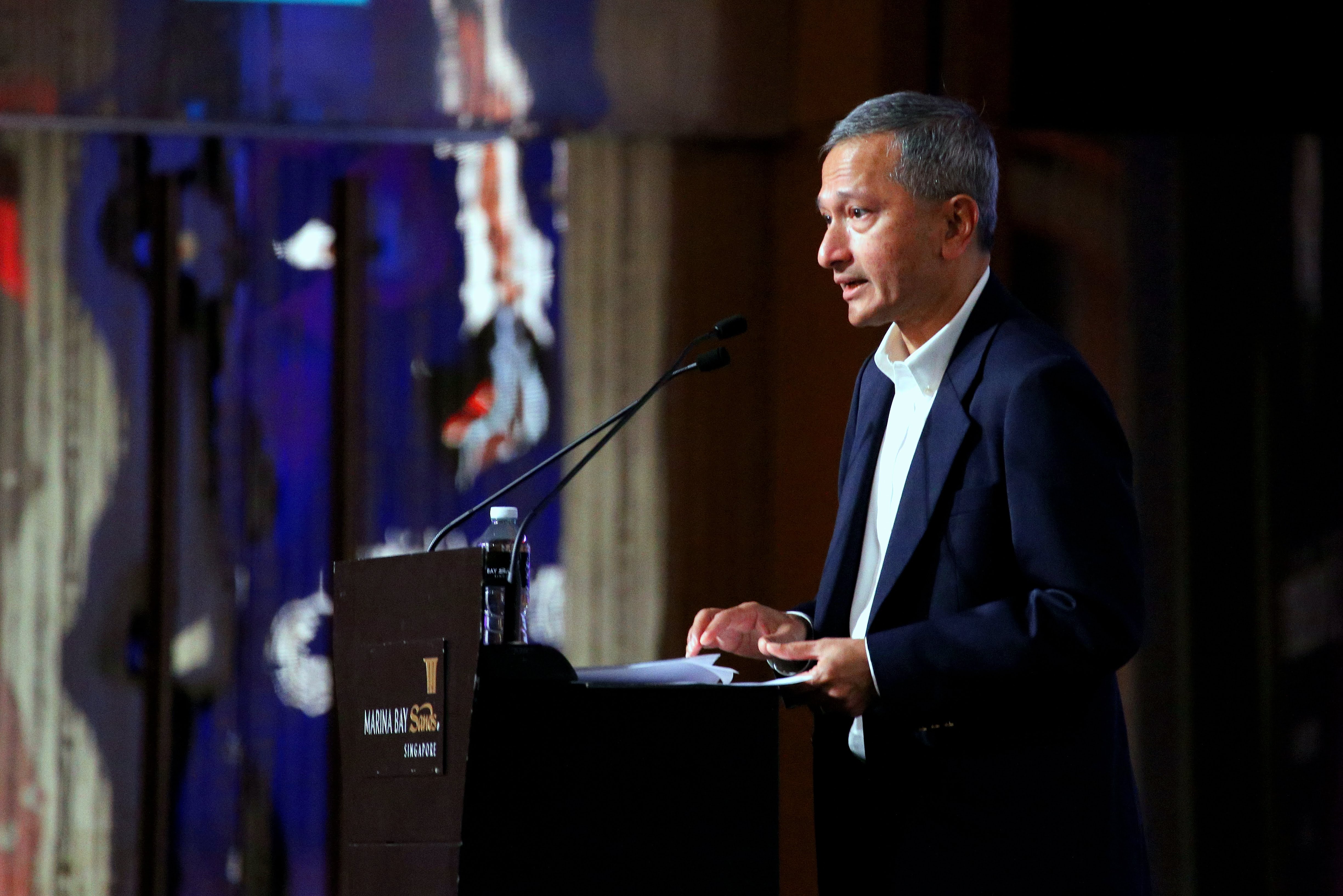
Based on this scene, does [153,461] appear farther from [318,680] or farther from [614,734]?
[614,734]

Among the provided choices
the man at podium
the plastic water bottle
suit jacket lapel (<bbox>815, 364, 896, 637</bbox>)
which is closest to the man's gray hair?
the man at podium

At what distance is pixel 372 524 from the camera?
497cm

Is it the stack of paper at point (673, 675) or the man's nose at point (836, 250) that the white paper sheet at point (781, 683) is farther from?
the man's nose at point (836, 250)

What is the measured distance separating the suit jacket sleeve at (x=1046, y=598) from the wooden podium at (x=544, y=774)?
0.17 metres

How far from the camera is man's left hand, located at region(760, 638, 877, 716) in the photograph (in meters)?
1.61

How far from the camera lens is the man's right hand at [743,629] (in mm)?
1889

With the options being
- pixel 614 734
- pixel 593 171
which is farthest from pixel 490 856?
pixel 593 171

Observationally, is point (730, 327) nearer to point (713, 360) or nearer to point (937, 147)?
point (713, 360)

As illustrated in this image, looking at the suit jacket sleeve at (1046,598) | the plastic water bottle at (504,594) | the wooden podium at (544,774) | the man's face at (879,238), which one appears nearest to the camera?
the wooden podium at (544,774)

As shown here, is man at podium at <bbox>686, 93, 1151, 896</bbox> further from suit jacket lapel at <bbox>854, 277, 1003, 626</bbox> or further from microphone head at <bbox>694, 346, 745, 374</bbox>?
microphone head at <bbox>694, 346, 745, 374</bbox>

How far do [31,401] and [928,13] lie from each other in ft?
10.4

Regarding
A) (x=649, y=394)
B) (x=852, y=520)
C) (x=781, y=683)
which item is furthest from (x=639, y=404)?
(x=781, y=683)

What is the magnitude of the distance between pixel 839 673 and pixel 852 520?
1.12 ft

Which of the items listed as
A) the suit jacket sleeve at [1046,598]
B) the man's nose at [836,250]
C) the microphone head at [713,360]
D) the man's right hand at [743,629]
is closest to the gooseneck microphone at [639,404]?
the microphone head at [713,360]
